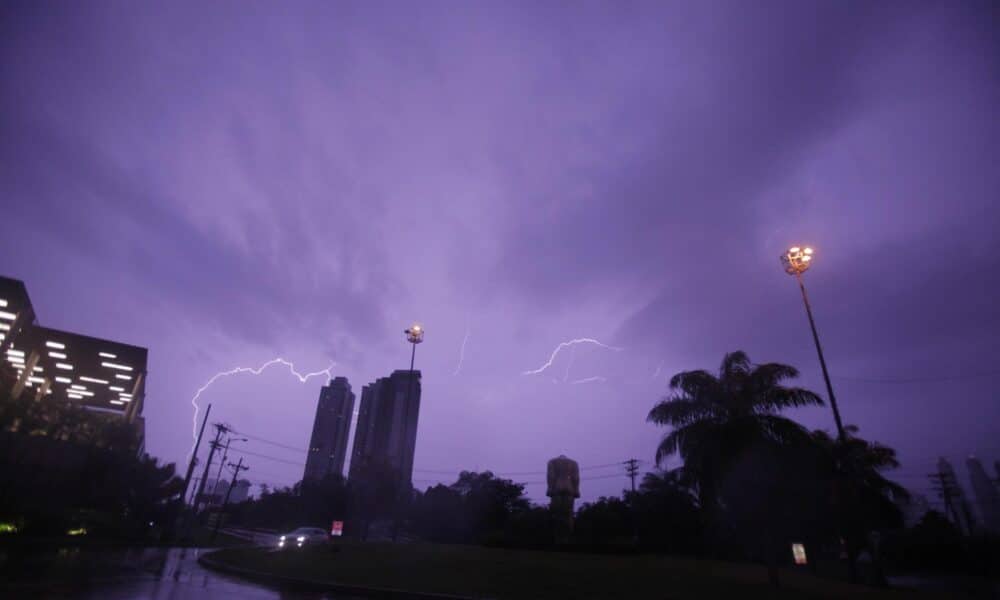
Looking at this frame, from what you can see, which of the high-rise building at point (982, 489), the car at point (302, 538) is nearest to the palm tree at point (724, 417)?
the car at point (302, 538)

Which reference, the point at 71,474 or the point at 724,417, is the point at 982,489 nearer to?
the point at 724,417

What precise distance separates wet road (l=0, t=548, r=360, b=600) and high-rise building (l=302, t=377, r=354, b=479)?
99709 millimetres

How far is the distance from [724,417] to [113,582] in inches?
799

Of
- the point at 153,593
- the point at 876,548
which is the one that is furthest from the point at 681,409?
the point at 153,593

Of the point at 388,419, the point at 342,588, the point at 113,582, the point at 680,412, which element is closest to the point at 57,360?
the point at 113,582

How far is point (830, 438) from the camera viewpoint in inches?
1123

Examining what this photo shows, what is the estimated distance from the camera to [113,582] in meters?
12.7

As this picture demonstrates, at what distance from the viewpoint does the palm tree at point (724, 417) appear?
18422mm

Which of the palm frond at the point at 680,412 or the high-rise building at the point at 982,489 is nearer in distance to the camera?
the palm frond at the point at 680,412

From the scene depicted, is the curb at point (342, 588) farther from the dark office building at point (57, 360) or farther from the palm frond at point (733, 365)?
the dark office building at point (57, 360)

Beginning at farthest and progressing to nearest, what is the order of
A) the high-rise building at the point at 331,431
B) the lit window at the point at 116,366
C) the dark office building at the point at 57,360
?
1. the high-rise building at the point at 331,431
2. the lit window at the point at 116,366
3. the dark office building at the point at 57,360

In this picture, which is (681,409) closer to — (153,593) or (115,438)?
(153,593)

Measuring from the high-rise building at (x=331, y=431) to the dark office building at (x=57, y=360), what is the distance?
6433 cm

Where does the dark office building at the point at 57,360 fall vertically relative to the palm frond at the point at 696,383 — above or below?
above
